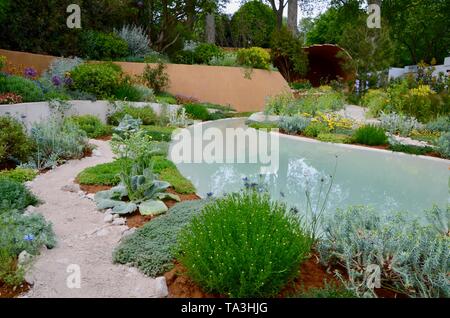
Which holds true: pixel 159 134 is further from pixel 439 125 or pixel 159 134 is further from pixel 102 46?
pixel 102 46

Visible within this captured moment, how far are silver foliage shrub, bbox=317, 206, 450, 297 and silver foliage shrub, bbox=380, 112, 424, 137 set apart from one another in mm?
6794

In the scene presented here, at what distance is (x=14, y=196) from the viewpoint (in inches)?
158

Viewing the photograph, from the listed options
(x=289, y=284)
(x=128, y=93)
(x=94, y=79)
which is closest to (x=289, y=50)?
(x=128, y=93)

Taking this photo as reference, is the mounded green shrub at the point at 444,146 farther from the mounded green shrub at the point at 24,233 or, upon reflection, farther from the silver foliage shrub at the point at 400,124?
the mounded green shrub at the point at 24,233

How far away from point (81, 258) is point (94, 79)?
26.7ft

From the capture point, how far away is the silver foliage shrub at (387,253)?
8.55ft

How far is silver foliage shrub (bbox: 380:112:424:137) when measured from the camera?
944 centimetres

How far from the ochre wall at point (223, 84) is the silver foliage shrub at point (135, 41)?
139 centimetres

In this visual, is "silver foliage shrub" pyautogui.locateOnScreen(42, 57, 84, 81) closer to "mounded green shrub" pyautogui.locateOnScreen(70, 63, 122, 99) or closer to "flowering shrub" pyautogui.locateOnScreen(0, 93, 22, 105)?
"mounded green shrub" pyautogui.locateOnScreen(70, 63, 122, 99)

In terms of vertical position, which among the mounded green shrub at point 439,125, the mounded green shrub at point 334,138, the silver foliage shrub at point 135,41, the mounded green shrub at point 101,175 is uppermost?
the silver foliage shrub at point 135,41

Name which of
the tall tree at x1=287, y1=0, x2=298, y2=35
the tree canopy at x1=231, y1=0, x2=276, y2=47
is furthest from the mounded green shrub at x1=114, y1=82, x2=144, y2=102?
the tree canopy at x1=231, y1=0, x2=276, y2=47

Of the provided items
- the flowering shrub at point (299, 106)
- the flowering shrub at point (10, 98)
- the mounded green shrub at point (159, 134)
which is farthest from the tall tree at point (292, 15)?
the flowering shrub at point (10, 98)
